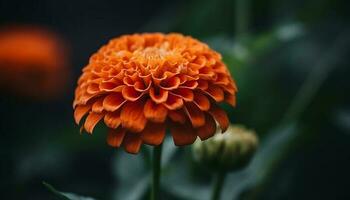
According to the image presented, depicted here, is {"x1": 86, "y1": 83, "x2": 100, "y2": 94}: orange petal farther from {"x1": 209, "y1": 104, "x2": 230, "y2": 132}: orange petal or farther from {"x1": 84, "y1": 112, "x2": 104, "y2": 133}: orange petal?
{"x1": 209, "y1": 104, "x2": 230, "y2": 132}: orange petal

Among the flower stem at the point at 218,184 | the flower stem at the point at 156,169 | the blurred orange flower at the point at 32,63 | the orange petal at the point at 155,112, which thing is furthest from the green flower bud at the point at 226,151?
the blurred orange flower at the point at 32,63

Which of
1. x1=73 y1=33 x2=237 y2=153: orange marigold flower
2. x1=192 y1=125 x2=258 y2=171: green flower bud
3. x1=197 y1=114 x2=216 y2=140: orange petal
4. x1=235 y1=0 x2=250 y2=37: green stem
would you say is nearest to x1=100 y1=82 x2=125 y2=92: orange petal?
x1=73 y1=33 x2=237 y2=153: orange marigold flower

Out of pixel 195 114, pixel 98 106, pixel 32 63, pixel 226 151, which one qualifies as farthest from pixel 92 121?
pixel 32 63

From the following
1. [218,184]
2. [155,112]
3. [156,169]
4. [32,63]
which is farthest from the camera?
[32,63]

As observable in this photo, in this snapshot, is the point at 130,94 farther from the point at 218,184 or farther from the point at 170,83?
the point at 218,184

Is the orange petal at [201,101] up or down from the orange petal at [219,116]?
up

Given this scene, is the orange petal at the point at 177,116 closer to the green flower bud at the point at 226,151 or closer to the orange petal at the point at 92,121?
the orange petal at the point at 92,121

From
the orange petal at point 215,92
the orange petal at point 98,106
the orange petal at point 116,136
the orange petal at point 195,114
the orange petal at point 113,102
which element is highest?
the orange petal at point 113,102
